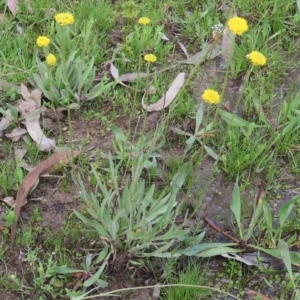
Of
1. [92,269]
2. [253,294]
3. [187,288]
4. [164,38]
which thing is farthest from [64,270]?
[164,38]

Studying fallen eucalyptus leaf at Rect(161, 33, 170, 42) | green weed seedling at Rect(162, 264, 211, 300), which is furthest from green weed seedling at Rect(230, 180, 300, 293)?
fallen eucalyptus leaf at Rect(161, 33, 170, 42)

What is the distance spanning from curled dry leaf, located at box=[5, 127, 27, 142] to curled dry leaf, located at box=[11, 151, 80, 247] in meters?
0.21

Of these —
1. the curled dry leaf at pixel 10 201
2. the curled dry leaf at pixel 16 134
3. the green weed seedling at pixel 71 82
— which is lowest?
the curled dry leaf at pixel 10 201

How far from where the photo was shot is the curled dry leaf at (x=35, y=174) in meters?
2.07

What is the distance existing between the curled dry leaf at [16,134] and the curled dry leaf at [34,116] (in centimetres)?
3

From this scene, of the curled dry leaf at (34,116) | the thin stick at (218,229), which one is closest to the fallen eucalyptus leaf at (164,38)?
the curled dry leaf at (34,116)

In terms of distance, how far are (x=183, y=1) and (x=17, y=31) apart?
88 cm

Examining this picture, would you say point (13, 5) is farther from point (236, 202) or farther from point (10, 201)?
point (236, 202)

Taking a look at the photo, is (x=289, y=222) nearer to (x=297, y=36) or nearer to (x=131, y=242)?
(x=131, y=242)

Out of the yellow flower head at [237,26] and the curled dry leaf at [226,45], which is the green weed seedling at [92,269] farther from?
the curled dry leaf at [226,45]

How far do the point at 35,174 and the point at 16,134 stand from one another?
267 millimetres

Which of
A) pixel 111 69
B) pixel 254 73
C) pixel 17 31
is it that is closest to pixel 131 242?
pixel 111 69

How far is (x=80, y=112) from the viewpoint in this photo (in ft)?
8.20

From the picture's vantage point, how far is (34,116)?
2.40 metres
